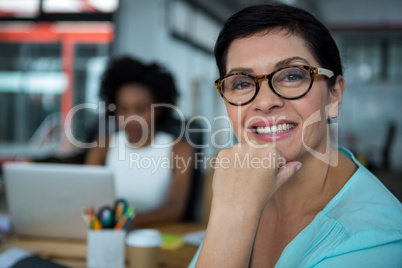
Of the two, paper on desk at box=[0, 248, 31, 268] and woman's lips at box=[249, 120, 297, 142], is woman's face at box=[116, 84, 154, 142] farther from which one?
woman's lips at box=[249, 120, 297, 142]

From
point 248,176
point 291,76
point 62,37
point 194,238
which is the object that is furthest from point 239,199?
point 62,37

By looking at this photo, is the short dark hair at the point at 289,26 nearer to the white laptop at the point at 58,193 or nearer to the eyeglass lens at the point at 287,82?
the eyeglass lens at the point at 287,82

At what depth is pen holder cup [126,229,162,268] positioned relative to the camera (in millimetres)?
1345

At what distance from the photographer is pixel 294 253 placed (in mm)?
969

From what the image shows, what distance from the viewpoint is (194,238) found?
1713 mm

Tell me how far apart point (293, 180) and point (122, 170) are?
1585 millimetres

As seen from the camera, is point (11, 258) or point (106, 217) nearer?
point (11, 258)

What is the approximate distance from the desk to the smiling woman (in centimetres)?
45

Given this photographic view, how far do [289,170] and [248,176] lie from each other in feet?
0.38

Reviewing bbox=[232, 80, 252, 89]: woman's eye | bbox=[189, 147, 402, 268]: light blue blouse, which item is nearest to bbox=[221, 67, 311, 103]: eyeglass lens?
bbox=[232, 80, 252, 89]: woman's eye

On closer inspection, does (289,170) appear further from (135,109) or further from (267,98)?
(135,109)

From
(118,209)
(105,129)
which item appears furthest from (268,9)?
(105,129)

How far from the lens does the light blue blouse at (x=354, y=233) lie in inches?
32.3

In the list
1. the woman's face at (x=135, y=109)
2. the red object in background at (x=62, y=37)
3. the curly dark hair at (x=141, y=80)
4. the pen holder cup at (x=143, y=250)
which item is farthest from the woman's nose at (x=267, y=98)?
the red object in background at (x=62, y=37)
